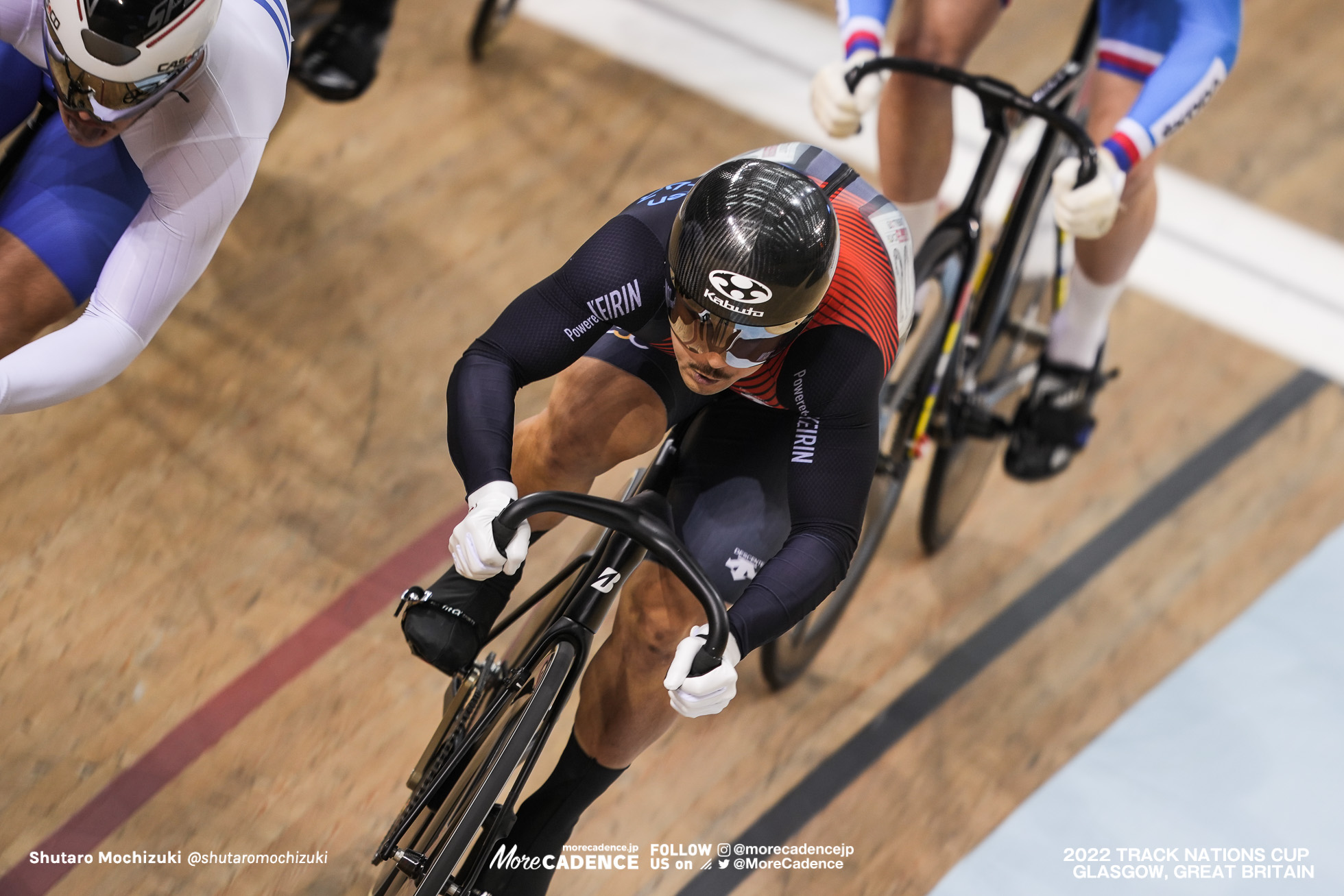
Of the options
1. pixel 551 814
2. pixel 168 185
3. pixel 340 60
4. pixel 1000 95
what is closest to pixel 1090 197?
pixel 1000 95

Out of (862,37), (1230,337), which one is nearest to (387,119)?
(862,37)

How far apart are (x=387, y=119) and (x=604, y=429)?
8.32 feet

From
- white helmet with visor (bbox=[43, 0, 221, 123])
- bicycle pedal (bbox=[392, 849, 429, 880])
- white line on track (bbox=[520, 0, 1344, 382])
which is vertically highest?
white helmet with visor (bbox=[43, 0, 221, 123])

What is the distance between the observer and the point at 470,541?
204 cm

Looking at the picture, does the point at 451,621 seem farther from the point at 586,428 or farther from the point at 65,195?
the point at 65,195

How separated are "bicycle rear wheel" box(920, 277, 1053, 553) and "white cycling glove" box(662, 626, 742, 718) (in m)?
1.32

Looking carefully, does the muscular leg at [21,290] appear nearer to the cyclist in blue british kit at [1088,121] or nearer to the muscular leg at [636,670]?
the muscular leg at [636,670]

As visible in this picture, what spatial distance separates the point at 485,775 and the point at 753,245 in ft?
3.00

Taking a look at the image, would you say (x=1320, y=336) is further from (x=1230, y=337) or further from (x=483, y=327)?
(x=483, y=327)

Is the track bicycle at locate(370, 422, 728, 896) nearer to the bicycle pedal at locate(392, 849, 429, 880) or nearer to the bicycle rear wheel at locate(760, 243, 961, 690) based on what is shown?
the bicycle pedal at locate(392, 849, 429, 880)

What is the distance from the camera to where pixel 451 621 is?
2.29 meters

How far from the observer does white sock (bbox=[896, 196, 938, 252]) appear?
318 cm

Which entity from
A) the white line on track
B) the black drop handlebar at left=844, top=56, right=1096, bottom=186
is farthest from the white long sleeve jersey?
the white line on track

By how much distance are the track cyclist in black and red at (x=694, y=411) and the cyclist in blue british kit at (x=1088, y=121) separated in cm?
48
